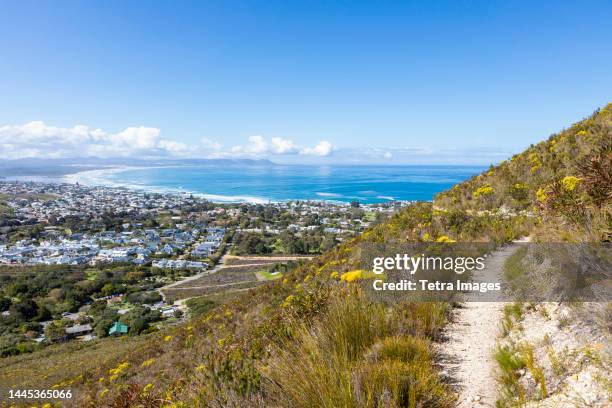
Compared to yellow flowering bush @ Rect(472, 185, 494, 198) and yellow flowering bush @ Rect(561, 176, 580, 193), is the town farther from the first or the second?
yellow flowering bush @ Rect(561, 176, 580, 193)

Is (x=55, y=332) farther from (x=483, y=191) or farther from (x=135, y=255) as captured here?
(x=483, y=191)

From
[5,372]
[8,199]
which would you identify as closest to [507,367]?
[5,372]

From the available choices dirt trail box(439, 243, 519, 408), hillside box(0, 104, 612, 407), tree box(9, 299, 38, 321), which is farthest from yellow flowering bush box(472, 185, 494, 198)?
tree box(9, 299, 38, 321)

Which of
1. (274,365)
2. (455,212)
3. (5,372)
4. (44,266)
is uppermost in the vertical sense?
(455,212)

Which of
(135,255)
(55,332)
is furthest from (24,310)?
(135,255)

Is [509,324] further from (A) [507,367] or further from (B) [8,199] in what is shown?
(B) [8,199]

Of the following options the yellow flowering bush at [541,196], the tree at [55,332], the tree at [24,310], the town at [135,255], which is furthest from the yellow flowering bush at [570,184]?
the tree at [24,310]
